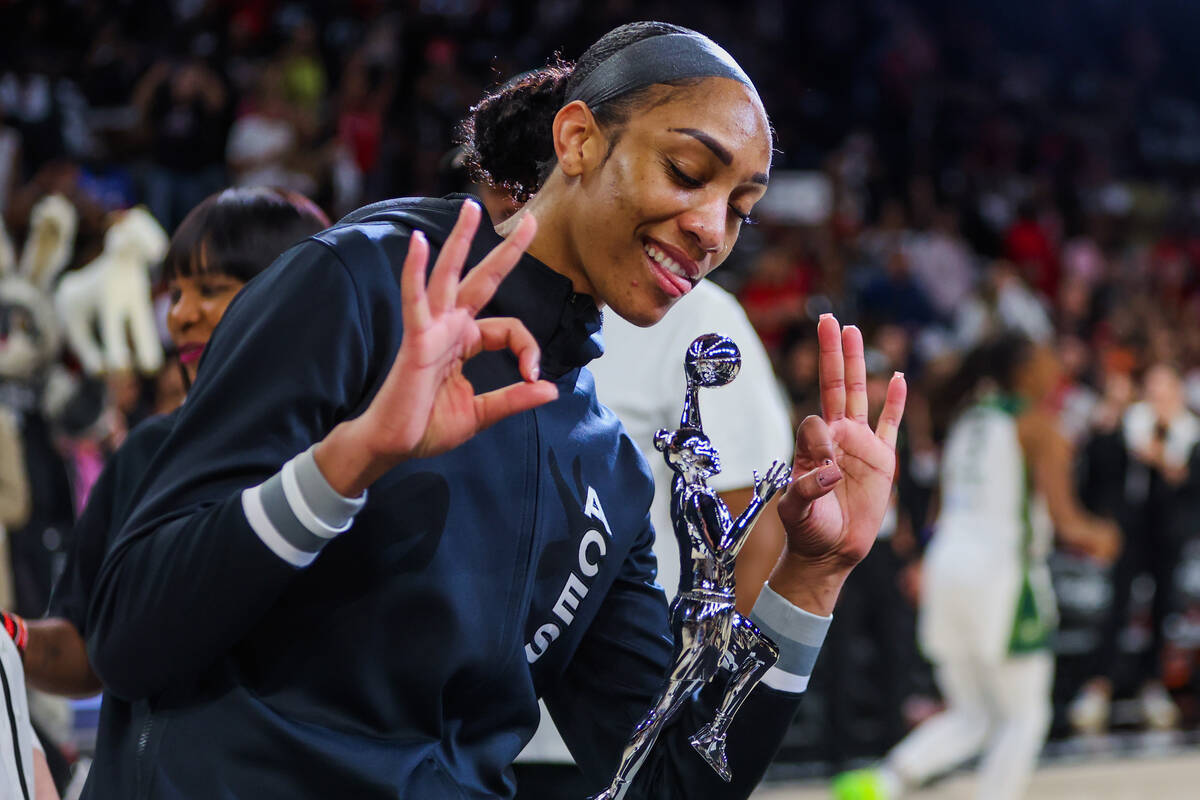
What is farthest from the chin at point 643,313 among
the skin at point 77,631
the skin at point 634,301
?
the skin at point 77,631

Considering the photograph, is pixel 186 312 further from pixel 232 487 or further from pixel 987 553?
pixel 987 553

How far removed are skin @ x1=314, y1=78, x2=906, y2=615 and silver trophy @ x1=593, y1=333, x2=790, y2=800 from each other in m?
0.09

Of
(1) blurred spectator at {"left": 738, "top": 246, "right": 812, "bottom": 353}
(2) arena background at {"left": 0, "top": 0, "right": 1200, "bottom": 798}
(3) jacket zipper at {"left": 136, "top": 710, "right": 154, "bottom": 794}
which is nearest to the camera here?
(3) jacket zipper at {"left": 136, "top": 710, "right": 154, "bottom": 794}

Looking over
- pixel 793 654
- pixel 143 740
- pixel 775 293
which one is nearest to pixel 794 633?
pixel 793 654

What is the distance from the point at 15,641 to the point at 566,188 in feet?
3.26

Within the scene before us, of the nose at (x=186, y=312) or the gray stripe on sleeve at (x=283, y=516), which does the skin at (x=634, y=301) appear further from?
the nose at (x=186, y=312)

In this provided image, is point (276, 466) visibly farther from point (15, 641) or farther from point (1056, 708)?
point (1056, 708)

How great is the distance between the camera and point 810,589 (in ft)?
5.52

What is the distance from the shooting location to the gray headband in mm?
1556

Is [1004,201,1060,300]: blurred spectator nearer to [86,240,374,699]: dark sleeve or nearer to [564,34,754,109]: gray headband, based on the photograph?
[564,34,754,109]: gray headband

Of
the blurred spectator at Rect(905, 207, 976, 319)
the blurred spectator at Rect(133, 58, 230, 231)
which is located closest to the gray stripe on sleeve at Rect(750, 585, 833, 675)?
the blurred spectator at Rect(133, 58, 230, 231)

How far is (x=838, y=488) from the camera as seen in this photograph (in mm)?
1705

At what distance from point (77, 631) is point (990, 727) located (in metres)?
4.51

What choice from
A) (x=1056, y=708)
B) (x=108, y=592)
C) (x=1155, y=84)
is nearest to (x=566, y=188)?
(x=108, y=592)
